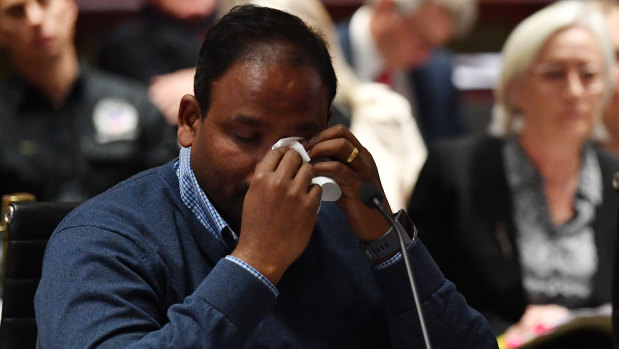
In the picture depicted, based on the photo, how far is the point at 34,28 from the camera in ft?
11.1

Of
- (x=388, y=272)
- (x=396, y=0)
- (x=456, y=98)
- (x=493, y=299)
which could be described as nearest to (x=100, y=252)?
(x=388, y=272)

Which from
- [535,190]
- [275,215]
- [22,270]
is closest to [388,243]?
[275,215]

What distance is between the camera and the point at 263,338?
5.26ft

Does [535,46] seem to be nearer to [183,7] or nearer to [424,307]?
[183,7]

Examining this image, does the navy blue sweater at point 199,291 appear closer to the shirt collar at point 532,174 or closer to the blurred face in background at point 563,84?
the shirt collar at point 532,174

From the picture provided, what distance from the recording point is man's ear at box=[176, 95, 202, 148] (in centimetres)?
166

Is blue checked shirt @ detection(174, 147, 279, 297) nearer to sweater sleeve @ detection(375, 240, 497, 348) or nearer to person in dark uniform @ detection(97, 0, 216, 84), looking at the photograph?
sweater sleeve @ detection(375, 240, 497, 348)

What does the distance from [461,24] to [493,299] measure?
156 centimetres

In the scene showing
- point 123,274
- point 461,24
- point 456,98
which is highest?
point 123,274

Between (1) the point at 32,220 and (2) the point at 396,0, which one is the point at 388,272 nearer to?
(1) the point at 32,220

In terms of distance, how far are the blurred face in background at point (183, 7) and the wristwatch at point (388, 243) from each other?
2301 millimetres

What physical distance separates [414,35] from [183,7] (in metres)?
0.90

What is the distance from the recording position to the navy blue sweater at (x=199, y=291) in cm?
141

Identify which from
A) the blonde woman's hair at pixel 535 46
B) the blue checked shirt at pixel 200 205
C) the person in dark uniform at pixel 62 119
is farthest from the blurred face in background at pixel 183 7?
the blue checked shirt at pixel 200 205
